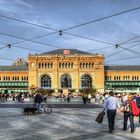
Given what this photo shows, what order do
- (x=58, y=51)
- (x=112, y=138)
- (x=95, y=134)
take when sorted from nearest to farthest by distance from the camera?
1. (x=112, y=138)
2. (x=95, y=134)
3. (x=58, y=51)

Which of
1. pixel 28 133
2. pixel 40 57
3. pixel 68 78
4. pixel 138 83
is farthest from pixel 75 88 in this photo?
pixel 28 133

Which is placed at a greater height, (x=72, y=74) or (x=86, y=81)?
(x=72, y=74)

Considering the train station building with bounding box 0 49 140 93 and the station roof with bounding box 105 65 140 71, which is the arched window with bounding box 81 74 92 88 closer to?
the train station building with bounding box 0 49 140 93

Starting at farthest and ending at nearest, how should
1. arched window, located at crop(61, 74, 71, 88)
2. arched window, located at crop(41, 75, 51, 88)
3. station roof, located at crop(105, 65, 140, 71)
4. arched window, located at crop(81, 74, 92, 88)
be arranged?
1. station roof, located at crop(105, 65, 140, 71)
2. arched window, located at crop(41, 75, 51, 88)
3. arched window, located at crop(61, 74, 71, 88)
4. arched window, located at crop(81, 74, 92, 88)

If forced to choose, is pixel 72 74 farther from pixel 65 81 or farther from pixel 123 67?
pixel 123 67

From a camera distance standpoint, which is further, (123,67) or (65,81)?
(123,67)

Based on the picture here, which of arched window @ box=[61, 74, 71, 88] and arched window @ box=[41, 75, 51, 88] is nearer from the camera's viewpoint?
arched window @ box=[61, 74, 71, 88]

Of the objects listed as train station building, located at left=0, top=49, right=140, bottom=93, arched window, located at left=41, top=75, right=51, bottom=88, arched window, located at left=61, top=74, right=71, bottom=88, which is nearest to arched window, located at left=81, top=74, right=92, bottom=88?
train station building, located at left=0, top=49, right=140, bottom=93

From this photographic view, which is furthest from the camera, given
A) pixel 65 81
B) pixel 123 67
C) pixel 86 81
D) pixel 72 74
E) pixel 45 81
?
pixel 123 67

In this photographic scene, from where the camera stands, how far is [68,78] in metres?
140

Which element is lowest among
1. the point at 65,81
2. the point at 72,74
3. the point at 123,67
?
the point at 65,81

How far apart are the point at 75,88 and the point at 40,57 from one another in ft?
50.9

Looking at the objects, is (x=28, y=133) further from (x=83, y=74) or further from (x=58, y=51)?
(x=58, y=51)

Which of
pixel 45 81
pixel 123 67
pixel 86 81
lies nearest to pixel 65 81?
pixel 45 81
